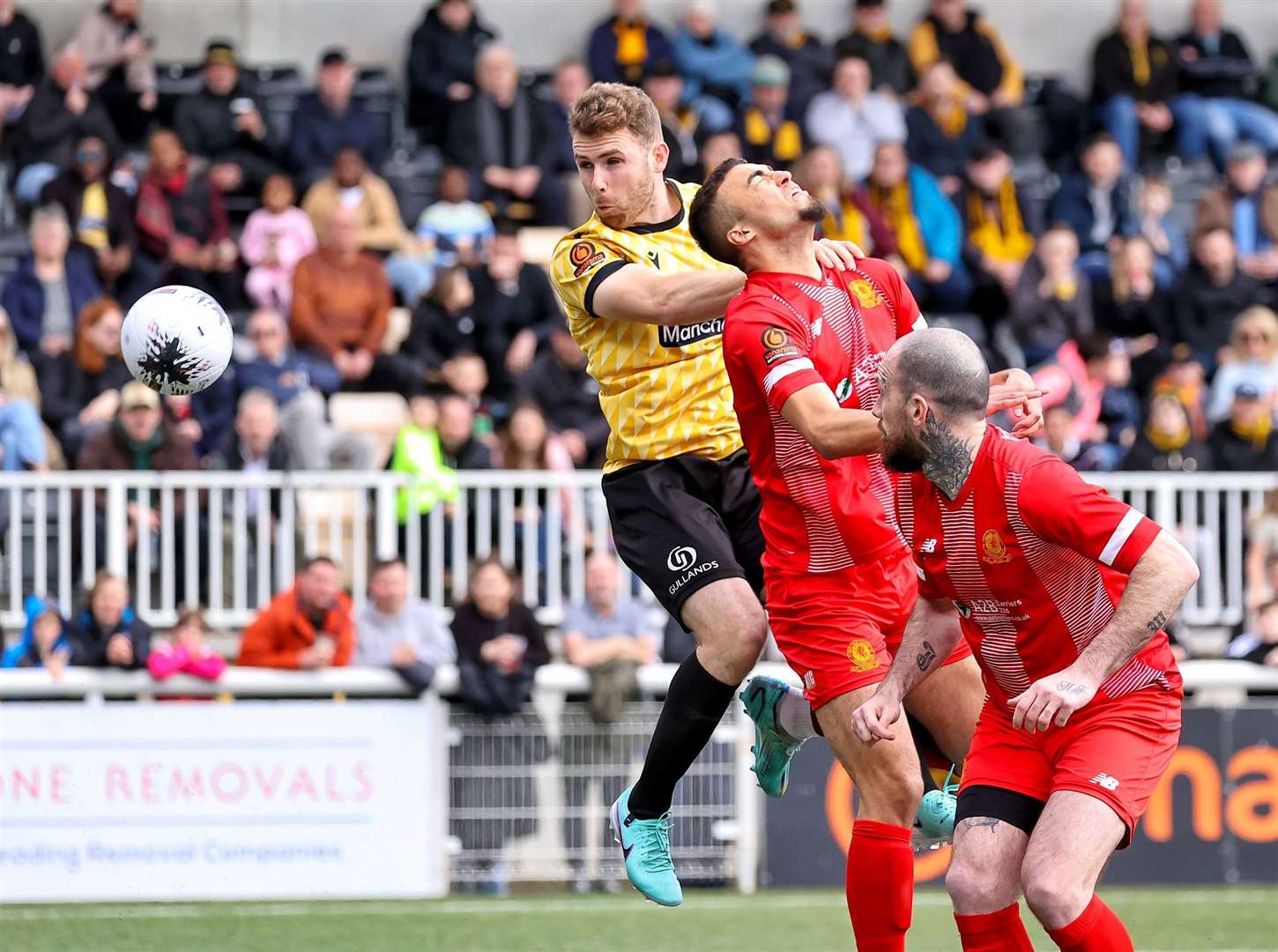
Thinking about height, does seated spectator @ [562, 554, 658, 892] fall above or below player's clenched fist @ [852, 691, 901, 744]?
below

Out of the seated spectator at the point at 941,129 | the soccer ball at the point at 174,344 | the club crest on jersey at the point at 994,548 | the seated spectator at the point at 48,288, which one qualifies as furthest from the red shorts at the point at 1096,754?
the seated spectator at the point at 941,129

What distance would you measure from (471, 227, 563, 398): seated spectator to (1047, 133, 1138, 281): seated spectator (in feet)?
14.2

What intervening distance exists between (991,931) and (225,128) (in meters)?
11.7

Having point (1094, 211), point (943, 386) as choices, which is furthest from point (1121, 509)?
point (1094, 211)

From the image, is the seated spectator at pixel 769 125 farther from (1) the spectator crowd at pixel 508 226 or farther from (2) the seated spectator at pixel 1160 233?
(2) the seated spectator at pixel 1160 233

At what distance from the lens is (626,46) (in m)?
16.5

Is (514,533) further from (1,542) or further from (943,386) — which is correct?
(943,386)

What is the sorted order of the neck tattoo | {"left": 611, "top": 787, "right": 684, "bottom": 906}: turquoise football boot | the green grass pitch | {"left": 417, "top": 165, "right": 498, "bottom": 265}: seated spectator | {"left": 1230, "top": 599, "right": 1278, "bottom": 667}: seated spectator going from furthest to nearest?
{"left": 417, "top": 165, "right": 498, "bottom": 265}: seated spectator
{"left": 1230, "top": 599, "right": 1278, "bottom": 667}: seated spectator
the green grass pitch
{"left": 611, "top": 787, "right": 684, "bottom": 906}: turquoise football boot
the neck tattoo

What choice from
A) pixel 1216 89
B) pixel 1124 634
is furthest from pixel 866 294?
pixel 1216 89

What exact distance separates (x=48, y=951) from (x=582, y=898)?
9.59 ft

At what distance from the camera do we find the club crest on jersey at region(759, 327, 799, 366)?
5.93 metres

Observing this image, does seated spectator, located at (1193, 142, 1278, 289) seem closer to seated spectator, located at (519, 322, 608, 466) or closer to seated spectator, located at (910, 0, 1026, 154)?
seated spectator, located at (910, 0, 1026, 154)

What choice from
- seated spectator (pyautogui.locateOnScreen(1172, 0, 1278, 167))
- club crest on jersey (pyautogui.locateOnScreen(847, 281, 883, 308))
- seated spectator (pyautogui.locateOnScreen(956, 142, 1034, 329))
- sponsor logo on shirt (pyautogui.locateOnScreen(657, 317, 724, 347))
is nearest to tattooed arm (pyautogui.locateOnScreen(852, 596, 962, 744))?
club crest on jersey (pyautogui.locateOnScreen(847, 281, 883, 308))

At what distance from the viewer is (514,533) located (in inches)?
487
